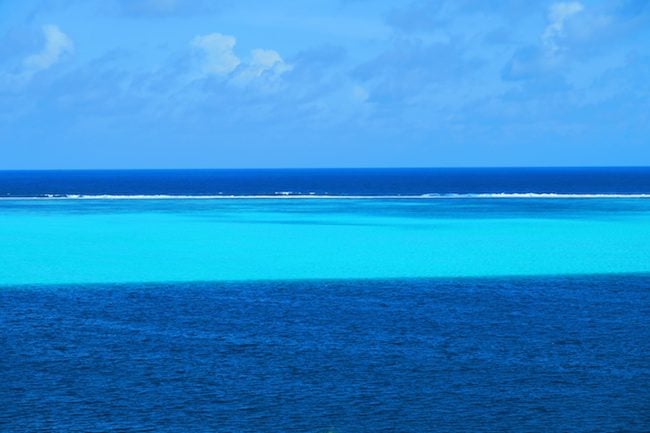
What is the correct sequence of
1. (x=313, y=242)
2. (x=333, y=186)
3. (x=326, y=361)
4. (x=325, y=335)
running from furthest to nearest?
(x=333, y=186), (x=313, y=242), (x=325, y=335), (x=326, y=361)

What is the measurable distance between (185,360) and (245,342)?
117 centimetres

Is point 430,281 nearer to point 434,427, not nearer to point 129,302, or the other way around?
point 129,302

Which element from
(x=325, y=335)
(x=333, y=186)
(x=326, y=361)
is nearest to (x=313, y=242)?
(x=325, y=335)

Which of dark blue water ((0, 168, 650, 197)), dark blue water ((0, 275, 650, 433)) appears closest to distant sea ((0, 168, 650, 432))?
dark blue water ((0, 275, 650, 433))

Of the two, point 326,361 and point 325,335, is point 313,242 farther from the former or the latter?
point 326,361

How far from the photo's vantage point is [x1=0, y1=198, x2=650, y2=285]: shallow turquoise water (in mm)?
19484

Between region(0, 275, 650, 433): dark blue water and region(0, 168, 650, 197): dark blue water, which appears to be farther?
region(0, 168, 650, 197): dark blue water

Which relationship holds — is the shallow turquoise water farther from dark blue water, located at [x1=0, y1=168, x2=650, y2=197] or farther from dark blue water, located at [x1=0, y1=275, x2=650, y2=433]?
dark blue water, located at [x1=0, y1=168, x2=650, y2=197]

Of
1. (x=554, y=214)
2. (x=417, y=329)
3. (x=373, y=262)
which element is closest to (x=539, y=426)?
(x=417, y=329)

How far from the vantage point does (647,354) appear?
11.5 m

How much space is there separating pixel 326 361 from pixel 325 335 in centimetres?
142

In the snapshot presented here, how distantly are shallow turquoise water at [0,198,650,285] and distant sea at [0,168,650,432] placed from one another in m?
0.12

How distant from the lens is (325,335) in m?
12.5

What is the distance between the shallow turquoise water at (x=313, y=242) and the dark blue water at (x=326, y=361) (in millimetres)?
3200
